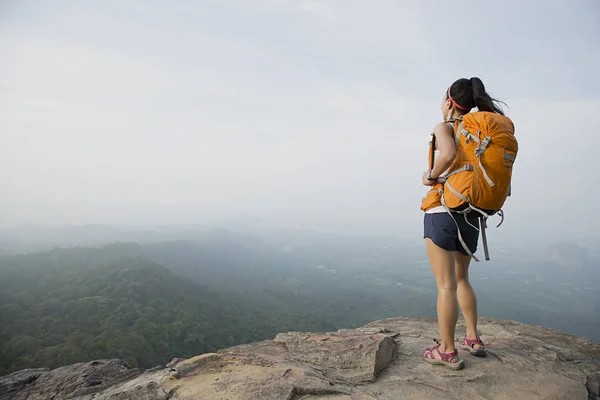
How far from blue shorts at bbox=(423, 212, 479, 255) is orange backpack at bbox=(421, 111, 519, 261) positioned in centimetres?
14

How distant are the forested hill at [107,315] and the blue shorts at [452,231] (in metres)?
48.8

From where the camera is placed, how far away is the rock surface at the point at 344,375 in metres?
3.76

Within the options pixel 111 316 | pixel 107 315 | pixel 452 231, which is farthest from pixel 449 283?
pixel 107 315

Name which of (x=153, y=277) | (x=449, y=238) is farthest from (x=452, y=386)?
(x=153, y=277)

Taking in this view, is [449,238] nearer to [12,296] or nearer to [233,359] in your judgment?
[233,359]

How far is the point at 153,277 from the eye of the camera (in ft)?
340

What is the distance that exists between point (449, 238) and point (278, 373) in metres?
2.84

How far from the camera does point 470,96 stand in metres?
4.16

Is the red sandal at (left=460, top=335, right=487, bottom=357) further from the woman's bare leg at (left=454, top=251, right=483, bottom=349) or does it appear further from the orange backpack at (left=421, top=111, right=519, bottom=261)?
the orange backpack at (left=421, top=111, right=519, bottom=261)

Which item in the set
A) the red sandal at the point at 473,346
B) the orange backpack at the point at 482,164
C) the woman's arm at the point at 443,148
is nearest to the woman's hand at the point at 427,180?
the woman's arm at the point at 443,148

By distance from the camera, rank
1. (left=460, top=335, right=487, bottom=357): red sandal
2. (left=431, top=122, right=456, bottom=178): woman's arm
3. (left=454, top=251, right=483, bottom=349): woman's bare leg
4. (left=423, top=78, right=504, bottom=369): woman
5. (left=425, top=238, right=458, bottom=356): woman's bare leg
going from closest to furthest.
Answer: (left=431, top=122, right=456, bottom=178): woman's arm
(left=423, top=78, right=504, bottom=369): woman
(left=425, top=238, right=458, bottom=356): woman's bare leg
(left=454, top=251, right=483, bottom=349): woman's bare leg
(left=460, top=335, right=487, bottom=357): red sandal

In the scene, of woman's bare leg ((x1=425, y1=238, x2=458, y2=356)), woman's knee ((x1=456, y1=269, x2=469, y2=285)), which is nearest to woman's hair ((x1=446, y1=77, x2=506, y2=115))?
woman's bare leg ((x1=425, y1=238, x2=458, y2=356))

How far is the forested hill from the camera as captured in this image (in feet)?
162

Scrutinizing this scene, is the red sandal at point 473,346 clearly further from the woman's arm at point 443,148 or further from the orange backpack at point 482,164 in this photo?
the woman's arm at point 443,148
